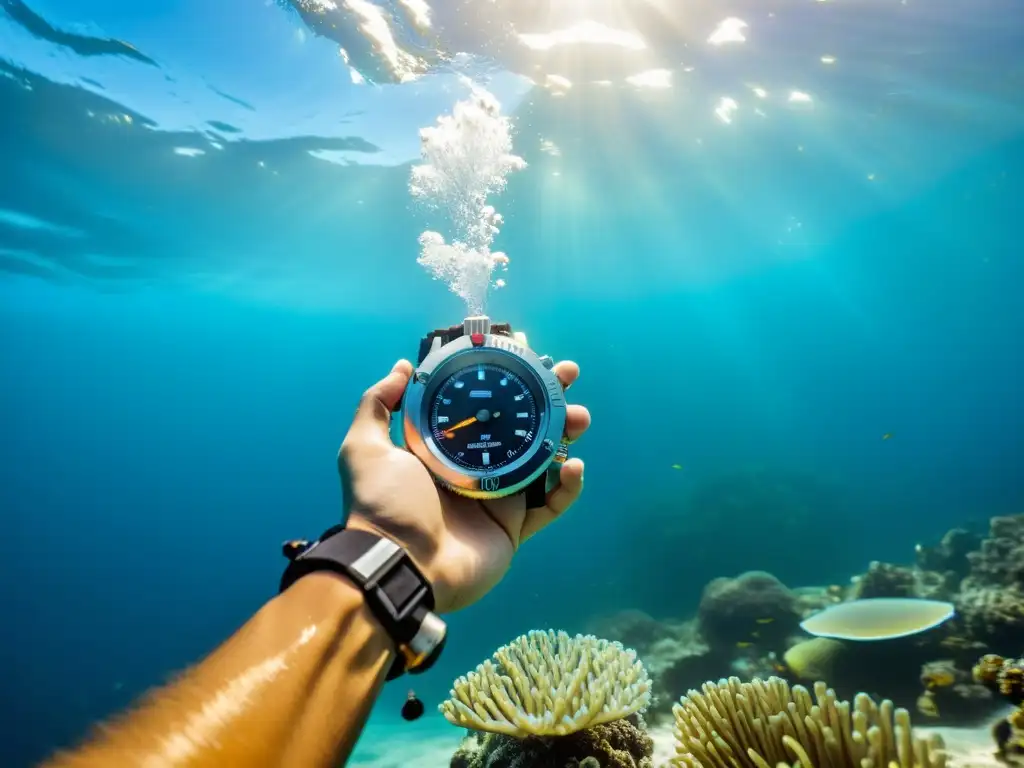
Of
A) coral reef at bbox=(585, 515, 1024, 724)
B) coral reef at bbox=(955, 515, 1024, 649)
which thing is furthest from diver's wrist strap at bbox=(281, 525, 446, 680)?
coral reef at bbox=(955, 515, 1024, 649)

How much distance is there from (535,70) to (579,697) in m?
16.1

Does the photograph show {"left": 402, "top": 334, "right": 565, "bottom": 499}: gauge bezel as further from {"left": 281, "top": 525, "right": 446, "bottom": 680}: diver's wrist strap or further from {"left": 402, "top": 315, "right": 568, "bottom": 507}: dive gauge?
{"left": 281, "top": 525, "right": 446, "bottom": 680}: diver's wrist strap

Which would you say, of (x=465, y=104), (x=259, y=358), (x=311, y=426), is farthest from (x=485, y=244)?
(x=311, y=426)

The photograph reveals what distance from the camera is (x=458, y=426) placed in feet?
9.63

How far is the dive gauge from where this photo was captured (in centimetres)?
278

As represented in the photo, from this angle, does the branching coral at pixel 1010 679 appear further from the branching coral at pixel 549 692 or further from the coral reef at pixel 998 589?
the coral reef at pixel 998 589

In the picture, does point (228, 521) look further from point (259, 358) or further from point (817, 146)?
point (817, 146)

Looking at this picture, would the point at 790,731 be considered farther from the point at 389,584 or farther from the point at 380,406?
the point at 380,406

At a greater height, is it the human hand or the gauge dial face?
the gauge dial face

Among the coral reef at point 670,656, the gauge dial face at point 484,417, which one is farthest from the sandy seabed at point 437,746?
the coral reef at point 670,656

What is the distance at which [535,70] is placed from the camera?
14719 mm

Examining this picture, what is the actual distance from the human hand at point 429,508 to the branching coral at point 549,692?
94 centimetres

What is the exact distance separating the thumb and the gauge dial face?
8.6 inches

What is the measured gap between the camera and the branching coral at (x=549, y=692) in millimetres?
2980
